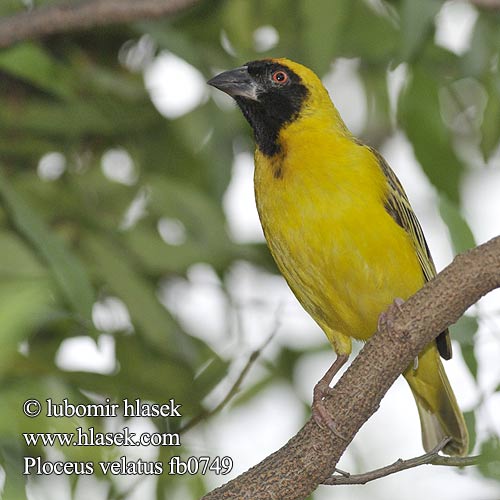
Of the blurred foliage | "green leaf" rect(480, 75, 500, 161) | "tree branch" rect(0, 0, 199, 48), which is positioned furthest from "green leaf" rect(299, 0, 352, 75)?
"green leaf" rect(480, 75, 500, 161)

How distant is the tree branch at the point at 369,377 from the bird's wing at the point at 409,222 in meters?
1.10

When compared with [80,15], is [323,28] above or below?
below

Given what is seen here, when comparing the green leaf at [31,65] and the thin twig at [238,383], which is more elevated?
the green leaf at [31,65]

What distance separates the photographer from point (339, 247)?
12.5 feet

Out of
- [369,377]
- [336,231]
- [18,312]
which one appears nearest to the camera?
[18,312]

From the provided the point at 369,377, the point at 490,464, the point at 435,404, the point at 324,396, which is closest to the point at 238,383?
the point at 324,396

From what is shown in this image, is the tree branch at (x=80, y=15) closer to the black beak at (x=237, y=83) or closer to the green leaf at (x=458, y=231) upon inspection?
the black beak at (x=237, y=83)

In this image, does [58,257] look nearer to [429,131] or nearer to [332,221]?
[332,221]

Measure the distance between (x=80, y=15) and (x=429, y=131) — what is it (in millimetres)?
1476

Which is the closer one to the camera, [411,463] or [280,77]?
[411,463]

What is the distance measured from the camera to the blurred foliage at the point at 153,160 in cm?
380

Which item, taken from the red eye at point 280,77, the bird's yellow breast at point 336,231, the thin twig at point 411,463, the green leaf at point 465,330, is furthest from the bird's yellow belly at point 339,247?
the thin twig at point 411,463

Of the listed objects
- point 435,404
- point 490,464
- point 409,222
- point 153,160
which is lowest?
point 490,464

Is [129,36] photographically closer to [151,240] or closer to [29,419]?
[151,240]
